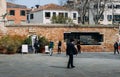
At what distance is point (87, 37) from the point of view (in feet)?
171

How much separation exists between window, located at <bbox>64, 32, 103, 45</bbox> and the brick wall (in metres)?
0.39

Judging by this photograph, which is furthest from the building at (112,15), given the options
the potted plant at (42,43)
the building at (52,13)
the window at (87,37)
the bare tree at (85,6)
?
the potted plant at (42,43)

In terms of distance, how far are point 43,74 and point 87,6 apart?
162 ft

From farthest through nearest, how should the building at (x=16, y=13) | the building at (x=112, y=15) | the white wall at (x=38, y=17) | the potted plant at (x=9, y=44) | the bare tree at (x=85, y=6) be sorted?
the building at (x=16, y=13), the building at (x=112, y=15), the white wall at (x=38, y=17), the bare tree at (x=85, y=6), the potted plant at (x=9, y=44)

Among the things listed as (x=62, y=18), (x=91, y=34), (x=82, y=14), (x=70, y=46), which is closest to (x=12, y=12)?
(x=62, y=18)

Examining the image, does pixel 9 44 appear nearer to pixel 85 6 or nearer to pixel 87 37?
pixel 87 37

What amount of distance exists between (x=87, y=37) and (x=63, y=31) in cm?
330

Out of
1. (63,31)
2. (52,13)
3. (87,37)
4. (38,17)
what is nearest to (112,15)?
(52,13)

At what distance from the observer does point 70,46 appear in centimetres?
2647

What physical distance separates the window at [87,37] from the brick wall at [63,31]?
388mm

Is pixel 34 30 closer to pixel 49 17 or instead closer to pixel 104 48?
pixel 104 48

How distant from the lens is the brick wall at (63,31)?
4978cm

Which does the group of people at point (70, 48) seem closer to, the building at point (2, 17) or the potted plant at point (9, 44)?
the potted plant at point (9, 44)

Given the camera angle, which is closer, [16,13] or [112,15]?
[112,15]
